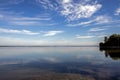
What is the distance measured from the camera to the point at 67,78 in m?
25.5

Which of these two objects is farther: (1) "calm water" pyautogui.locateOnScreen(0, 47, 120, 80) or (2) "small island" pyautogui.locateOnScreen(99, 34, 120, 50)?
(2) "small island" pyautogui.locateOnScreen(99, 34, 120, 50)

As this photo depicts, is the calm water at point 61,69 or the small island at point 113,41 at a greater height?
the small island at point 113,41

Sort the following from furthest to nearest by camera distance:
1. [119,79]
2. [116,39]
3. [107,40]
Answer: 1. [107,40]
2. [116,39]
3. [119,79]

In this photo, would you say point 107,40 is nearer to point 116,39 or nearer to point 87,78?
point 116,39

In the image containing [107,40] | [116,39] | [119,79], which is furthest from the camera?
[107,40]

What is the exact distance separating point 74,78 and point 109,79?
17.6ft

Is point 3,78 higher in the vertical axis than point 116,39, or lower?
lower

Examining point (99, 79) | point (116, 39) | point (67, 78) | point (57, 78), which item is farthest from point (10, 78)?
point (116, 39)

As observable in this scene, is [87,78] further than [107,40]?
No

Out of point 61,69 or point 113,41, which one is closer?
point 61,69

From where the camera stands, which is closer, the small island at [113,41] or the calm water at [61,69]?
the calm water at [61,69]

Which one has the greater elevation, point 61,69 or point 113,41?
point 113,41

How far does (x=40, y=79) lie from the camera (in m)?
25.0

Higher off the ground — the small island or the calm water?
the small island
